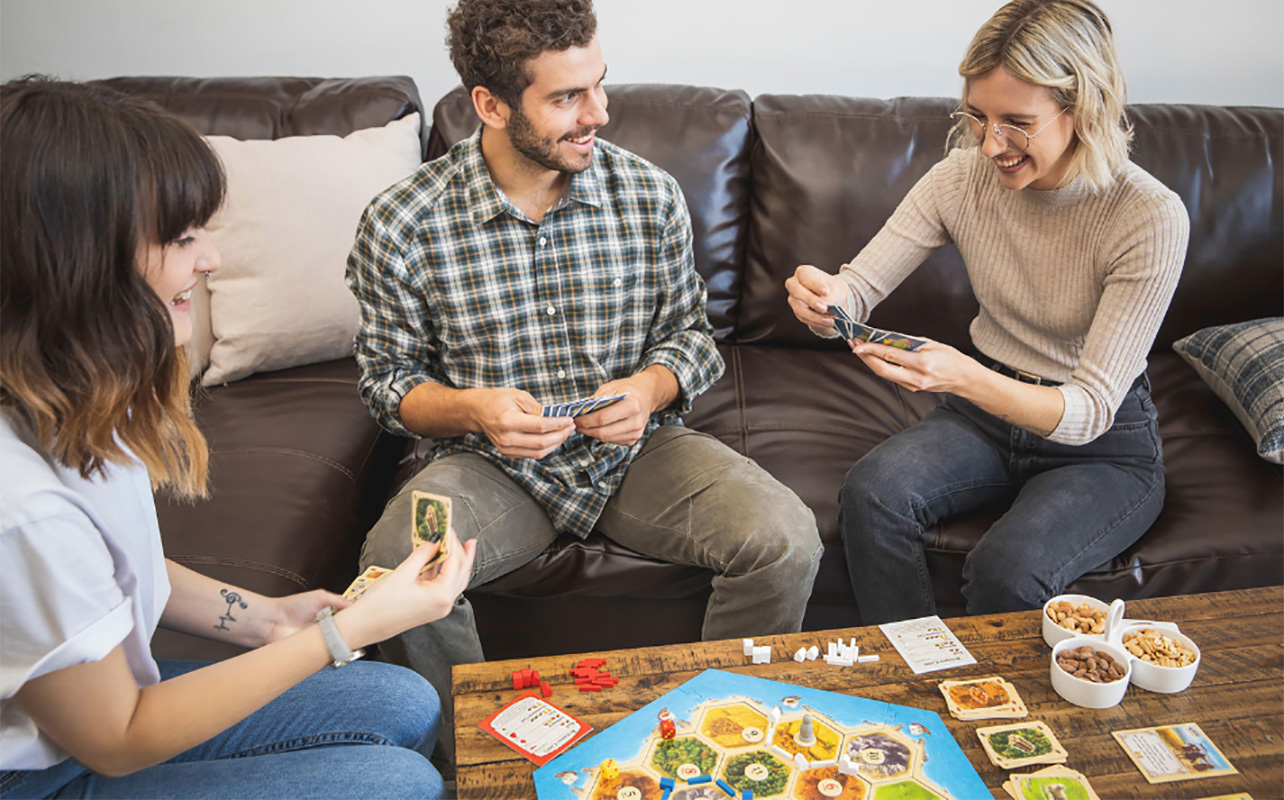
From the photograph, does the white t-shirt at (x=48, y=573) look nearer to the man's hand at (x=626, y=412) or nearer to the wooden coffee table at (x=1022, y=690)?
the wooden coffee table at (x=1022, y=690)

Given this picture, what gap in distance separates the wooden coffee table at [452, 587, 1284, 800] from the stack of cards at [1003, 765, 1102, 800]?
16mm

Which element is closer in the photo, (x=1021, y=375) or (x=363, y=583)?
(x=363, y=583)

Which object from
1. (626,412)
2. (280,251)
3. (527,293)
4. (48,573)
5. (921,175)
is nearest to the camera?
(48,573)

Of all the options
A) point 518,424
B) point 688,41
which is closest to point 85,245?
point 518,424

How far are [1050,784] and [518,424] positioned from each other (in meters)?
0.96

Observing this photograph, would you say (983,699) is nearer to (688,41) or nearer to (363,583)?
(363,583)

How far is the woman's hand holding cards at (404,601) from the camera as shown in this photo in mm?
1169

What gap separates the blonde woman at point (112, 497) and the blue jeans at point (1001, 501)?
904mm

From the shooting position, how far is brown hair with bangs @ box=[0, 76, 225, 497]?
36.3 inches

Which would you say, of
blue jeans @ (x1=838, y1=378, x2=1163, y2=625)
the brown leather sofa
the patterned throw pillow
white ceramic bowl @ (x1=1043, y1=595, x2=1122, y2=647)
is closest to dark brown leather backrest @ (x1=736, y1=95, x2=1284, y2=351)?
the brown leather sofa

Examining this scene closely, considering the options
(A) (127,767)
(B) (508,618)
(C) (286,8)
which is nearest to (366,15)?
(C) (286,8)

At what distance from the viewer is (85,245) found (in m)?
0.94

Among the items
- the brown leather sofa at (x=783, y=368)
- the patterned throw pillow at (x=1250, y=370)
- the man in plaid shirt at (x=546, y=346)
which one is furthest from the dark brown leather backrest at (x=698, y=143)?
the patterned throw pillow at (x=1250, y=370)

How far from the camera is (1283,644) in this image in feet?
4.57
